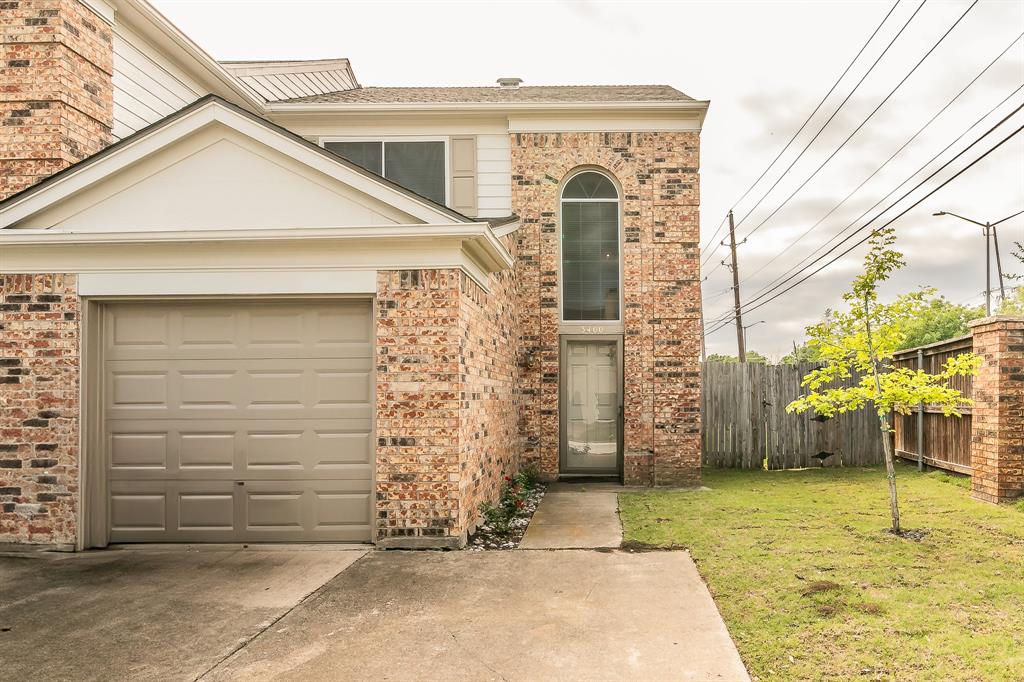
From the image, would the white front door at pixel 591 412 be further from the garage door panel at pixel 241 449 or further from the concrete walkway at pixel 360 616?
the garage door panel at pixel 241 449

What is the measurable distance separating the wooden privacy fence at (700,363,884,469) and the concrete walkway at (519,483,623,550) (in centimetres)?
319

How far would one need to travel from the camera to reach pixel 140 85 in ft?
32.4

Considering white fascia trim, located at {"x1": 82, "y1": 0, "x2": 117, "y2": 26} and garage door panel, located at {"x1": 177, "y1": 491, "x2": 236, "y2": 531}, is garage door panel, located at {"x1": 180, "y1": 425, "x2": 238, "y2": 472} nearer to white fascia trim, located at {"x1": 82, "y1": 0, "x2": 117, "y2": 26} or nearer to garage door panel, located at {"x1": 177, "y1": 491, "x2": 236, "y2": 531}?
garage door panel, located at {"x1": 177, "y1": 491, "x2": 236, "y2": 531}

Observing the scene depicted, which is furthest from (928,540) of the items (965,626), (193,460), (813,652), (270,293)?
(193,460)

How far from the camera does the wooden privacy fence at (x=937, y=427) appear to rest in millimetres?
10516

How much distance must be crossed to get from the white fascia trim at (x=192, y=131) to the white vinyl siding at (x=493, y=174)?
16.3 feet

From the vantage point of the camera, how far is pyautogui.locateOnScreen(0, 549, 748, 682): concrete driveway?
426 centimetres

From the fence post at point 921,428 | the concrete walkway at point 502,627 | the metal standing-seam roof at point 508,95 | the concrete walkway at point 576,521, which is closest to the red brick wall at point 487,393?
the concrete walkway at point 576,521

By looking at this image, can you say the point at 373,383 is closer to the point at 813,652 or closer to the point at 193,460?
→ the point at 193,460

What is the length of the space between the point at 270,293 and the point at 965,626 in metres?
6.51

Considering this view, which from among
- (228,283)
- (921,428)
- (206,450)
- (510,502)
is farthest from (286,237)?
(921,428)

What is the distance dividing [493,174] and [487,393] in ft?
15.5

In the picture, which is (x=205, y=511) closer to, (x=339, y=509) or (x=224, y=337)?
(x=339, y=509)

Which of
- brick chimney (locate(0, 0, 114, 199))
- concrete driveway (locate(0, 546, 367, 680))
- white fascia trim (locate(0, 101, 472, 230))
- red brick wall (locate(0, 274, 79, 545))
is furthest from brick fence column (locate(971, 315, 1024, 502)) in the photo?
brick chimney (locate(0, 0, 114, 199))
